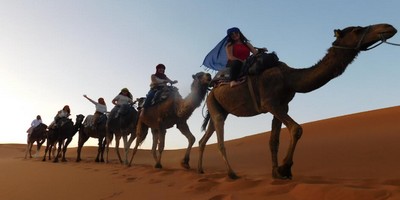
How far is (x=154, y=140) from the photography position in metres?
13.0

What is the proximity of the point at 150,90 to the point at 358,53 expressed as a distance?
7.81 m

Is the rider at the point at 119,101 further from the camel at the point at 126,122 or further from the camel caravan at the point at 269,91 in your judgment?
the camel caravan at the point at 269,91

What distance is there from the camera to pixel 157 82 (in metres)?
12.5

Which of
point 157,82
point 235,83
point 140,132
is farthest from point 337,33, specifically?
point 140,132

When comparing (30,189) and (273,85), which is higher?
(273,85)

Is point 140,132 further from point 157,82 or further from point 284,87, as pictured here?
point 284,87

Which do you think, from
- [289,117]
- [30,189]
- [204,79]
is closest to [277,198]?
[289,117]

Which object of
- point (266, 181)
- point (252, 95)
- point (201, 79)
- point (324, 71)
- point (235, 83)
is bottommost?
point (266, 181)

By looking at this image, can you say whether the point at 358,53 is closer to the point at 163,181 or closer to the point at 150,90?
the point at 163,181

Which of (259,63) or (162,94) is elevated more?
(162,94)

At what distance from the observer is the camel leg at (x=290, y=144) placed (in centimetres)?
609

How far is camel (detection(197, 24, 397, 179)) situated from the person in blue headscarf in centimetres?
38

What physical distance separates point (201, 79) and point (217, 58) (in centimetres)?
108

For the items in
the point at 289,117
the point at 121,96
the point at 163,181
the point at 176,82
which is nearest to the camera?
the point at 289,117
